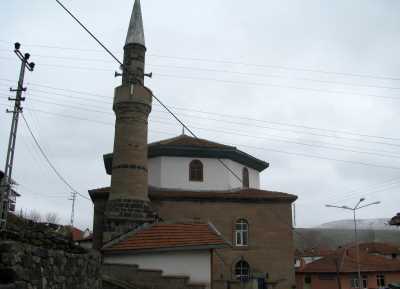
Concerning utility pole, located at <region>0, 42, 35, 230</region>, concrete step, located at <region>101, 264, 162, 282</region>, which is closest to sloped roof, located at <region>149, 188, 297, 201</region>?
concrete step, located at <region>101, 264, 162, 282</region>

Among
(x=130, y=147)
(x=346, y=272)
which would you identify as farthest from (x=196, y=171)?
(x=346, y=272)

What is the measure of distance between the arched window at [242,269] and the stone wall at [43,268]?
45.9 feet

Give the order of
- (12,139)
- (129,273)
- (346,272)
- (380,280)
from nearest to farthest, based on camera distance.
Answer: (12,139), (129,273), (346,272), (380,280)

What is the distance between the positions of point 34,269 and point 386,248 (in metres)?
56.5

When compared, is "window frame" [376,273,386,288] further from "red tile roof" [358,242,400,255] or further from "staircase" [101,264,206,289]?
"staircase" [101,264,206,289]

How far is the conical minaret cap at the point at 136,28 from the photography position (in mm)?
23047

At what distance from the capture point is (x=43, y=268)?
24.4 ft

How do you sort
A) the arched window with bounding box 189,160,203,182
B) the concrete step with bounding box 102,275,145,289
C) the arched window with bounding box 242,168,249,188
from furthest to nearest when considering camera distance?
the arched window with bounding box 242,168,249,188
the arched window with bounding box 189,160,203,182
the concrete step with bounding box 102,275,145,289

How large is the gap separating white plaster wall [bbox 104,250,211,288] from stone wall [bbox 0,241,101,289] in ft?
21.5

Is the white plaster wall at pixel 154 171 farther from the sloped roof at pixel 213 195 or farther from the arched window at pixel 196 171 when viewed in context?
the arched window at pixel 196 171

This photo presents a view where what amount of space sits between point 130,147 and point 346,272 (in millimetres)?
26694

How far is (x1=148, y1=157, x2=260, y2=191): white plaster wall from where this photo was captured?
24984mm

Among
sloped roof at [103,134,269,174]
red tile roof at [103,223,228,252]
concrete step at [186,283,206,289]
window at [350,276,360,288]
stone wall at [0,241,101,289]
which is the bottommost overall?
window at [350,276,360,288]

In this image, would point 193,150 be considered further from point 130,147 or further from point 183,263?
point 183,263
